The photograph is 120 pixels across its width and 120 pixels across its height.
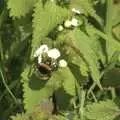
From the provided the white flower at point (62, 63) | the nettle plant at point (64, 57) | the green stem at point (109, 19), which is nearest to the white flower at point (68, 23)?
the nettle plant at point (64, 57)

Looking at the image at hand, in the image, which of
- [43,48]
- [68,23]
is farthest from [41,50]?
[68,23]

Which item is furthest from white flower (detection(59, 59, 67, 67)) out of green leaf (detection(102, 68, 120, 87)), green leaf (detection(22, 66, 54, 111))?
green leaf (detection(102, 68, 120, 87))

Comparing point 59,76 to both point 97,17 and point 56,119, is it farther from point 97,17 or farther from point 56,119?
point 97,17

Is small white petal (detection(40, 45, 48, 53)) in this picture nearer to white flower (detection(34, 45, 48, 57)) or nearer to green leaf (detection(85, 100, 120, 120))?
white flower (detection(34, 45, 48, 57))

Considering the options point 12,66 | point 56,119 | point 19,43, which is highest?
point 19,43

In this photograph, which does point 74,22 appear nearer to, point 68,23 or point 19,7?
point 68,23

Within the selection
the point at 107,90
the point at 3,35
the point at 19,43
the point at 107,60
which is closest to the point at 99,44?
the point at 107,60
